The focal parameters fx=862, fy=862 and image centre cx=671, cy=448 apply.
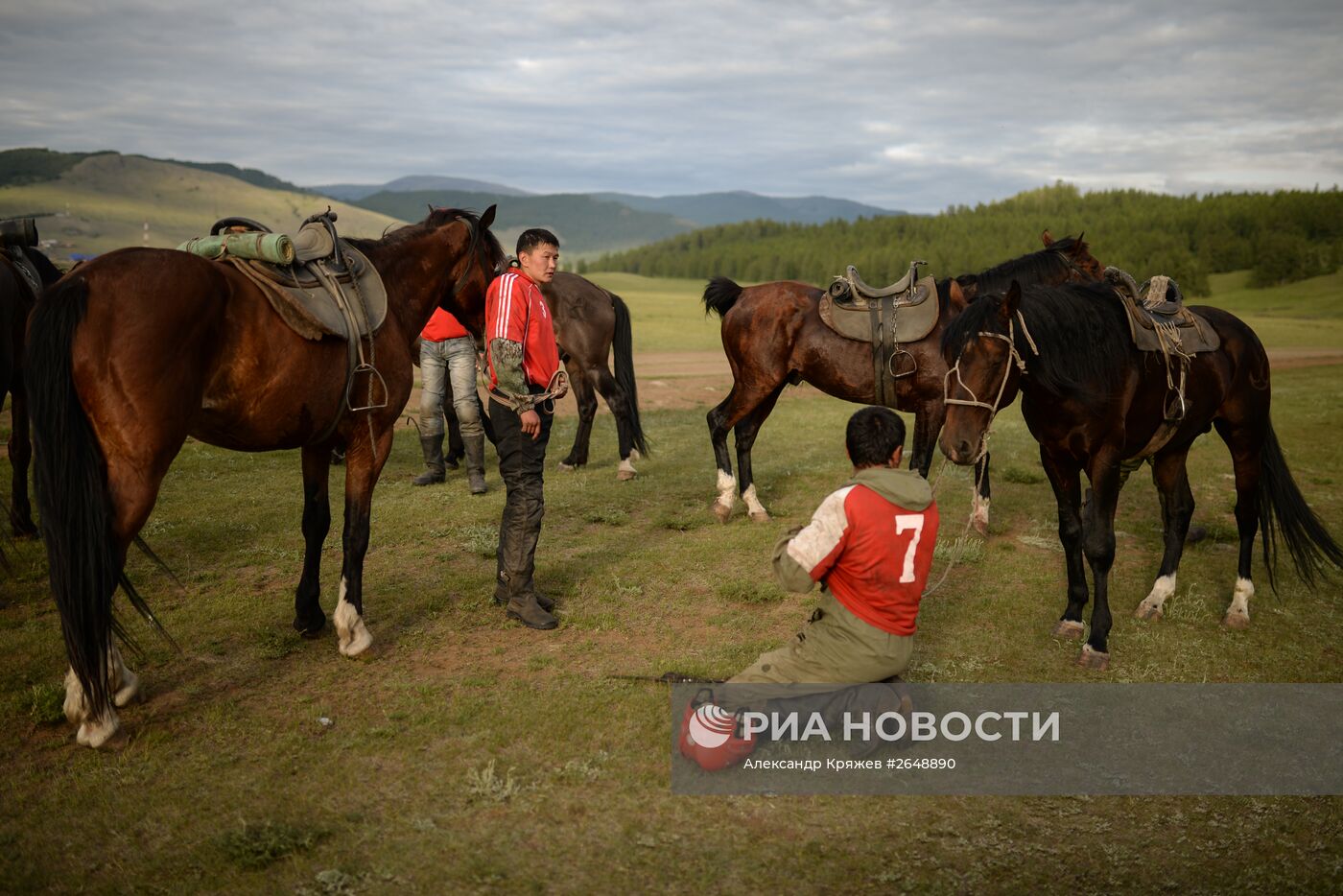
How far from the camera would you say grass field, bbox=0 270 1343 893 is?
3281 millimetres

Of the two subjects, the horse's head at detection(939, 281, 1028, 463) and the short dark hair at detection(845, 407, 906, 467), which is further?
the horse's head at detection(939, 281, 1028, 463)

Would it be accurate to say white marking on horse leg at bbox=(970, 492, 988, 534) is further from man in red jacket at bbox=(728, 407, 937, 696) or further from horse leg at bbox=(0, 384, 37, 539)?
horse leg at bbox=(0, 384, 37, 539)

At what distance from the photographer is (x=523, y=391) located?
5.45 meters

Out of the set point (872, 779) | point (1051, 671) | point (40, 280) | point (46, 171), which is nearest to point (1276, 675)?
point (1051, 671)

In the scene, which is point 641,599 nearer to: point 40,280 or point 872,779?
point 872,779

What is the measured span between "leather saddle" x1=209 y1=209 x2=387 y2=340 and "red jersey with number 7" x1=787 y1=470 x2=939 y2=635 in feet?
9.56

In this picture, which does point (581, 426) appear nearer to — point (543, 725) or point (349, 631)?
point (349, 631)

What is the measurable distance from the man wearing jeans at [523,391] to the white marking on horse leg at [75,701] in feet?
7.91

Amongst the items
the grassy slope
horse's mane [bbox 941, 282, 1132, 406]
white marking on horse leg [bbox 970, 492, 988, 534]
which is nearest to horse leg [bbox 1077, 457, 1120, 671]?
horse's mane [bbox 941, 282, 1132, 406]

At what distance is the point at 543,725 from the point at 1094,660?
3.37 metres

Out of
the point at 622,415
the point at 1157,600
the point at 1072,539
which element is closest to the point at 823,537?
the point at 1072,539

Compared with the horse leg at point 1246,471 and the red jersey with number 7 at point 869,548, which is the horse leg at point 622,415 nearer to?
the horse leg at point 1246,471

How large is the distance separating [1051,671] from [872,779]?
73.2 inches

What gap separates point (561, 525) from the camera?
8.18 metres
